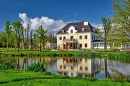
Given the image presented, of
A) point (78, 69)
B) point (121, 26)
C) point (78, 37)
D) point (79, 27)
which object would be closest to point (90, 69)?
point (78, 69)

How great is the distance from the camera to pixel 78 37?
6412cm

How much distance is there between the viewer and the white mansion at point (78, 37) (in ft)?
204

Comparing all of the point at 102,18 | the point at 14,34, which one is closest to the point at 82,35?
the point at 102,18

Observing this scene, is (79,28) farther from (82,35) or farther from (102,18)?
(102,18)

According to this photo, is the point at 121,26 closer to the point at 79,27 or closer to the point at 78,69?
the point at 78,69

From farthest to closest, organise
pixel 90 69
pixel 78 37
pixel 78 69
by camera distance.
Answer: pixel 78 37
pixel 90 69
pixel 78 69

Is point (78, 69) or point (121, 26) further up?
point (121, 26)

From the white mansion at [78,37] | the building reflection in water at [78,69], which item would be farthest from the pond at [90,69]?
the white mansion at [78,37]

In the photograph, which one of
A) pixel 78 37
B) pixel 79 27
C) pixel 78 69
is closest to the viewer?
pixel 78 69

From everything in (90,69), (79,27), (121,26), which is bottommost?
(90,69)

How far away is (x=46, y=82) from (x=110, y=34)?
9456 millimetres

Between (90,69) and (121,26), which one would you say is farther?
(90,69)

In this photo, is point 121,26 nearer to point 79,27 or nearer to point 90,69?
point 90,69

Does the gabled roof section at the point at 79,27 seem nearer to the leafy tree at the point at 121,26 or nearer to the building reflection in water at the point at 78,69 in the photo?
the building reflection in water at the point at 78,69
